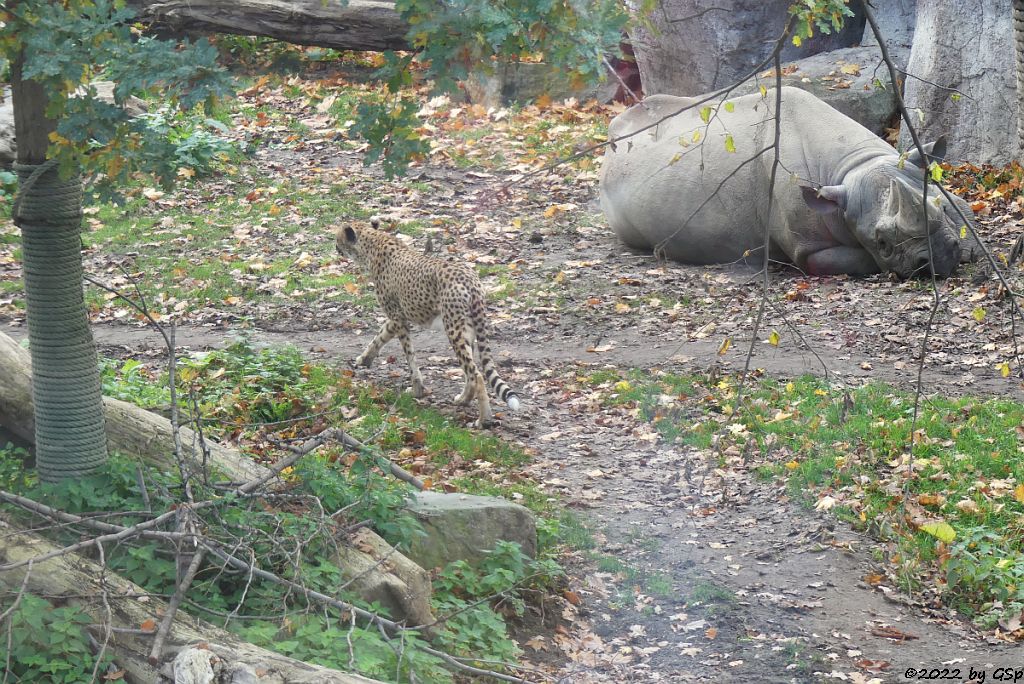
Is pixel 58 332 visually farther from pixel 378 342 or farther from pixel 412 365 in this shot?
pixel 378 342

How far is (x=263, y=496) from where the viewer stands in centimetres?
549

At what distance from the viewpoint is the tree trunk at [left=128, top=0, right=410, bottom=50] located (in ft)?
56.6

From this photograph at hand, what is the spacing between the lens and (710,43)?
17484 millimetres

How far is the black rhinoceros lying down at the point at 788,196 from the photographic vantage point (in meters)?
12.0

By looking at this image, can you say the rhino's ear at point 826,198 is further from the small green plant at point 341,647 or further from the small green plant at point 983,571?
the small green plant at point 341,647

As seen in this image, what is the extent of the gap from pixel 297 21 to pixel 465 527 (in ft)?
43.9

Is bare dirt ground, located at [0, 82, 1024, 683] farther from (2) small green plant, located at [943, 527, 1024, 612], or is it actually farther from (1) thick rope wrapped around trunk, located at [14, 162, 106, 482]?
(1) thick rope wrapped around trunk, located at [14, 162, 106, 482]

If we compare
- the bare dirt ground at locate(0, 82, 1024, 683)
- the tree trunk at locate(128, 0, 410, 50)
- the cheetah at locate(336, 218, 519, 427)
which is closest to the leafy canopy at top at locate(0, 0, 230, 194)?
the bare dirt ground at locate(0, 82, 1024, 683)

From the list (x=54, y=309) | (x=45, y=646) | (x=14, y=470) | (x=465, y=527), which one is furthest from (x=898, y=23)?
(x=45, y=646)

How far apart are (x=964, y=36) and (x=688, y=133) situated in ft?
13.8

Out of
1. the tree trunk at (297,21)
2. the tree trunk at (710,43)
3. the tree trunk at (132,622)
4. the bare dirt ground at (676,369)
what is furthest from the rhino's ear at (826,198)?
the tree trunk at (132,622)

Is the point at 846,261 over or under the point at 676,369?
over

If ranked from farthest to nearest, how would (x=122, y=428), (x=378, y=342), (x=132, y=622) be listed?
(x=378, y=342)
(x=122, y=428)
(x=132, y=622)

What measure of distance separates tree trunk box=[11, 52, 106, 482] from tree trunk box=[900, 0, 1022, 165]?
11.4 metres
